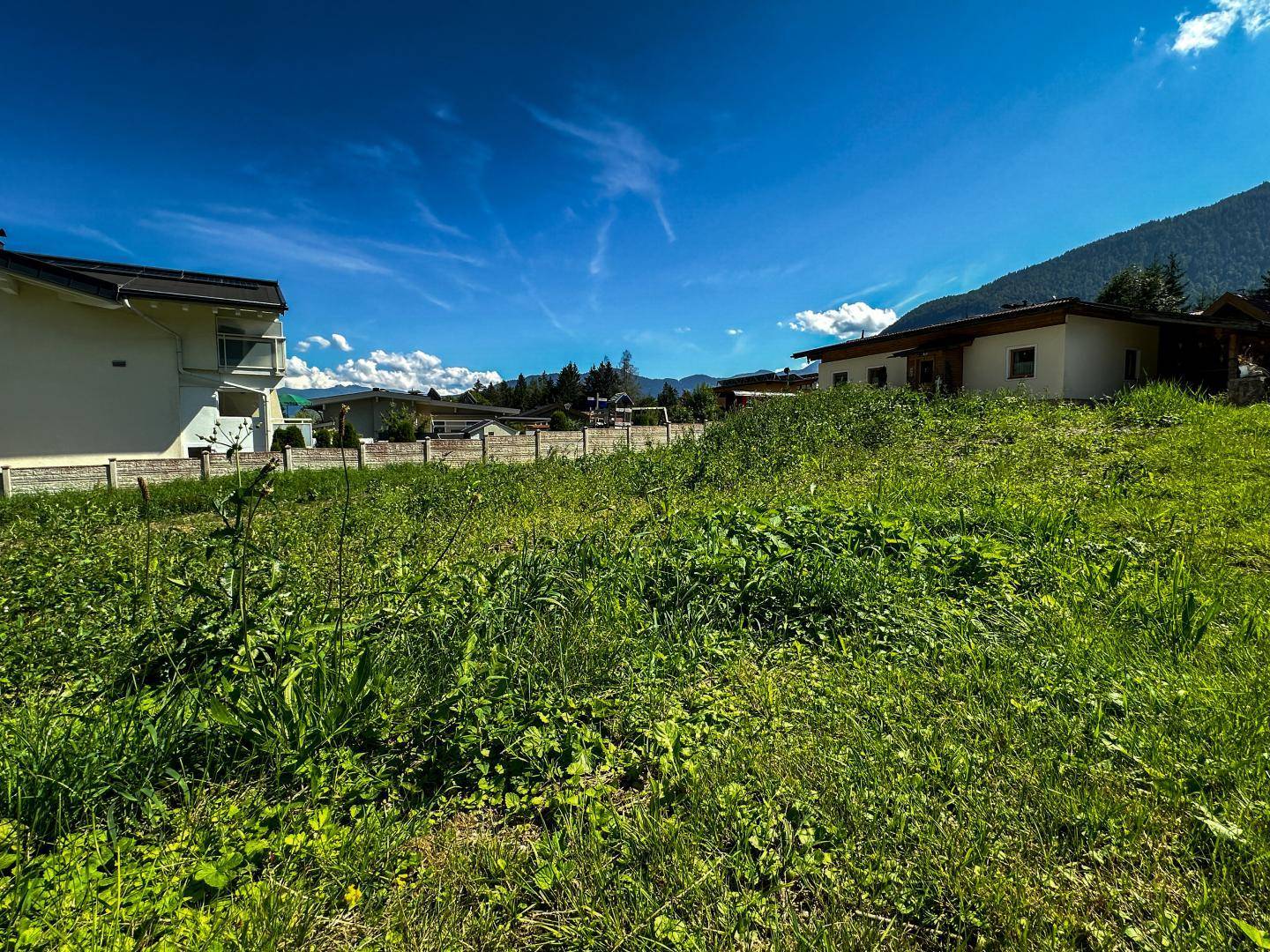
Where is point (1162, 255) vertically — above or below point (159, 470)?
above

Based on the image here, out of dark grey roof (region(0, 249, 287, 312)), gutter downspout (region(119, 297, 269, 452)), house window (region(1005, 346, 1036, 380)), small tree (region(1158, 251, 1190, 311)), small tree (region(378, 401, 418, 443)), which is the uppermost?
small tree (region(1158, 251, 1190, 311))

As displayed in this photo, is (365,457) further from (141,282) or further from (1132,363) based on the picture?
(1132,363)

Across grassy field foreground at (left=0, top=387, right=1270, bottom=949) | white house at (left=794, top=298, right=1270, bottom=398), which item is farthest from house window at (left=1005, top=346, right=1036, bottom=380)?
grassy field foreground at (left=0, top=387, right=1270, bottom=949)

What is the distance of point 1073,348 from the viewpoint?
1636 cm

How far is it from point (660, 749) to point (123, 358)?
21.6 meters

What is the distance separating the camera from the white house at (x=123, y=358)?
48.5 feet

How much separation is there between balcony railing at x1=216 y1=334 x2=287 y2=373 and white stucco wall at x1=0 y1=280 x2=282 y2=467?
27 cm

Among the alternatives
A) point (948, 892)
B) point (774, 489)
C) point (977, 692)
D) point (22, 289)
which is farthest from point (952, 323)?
point (22, 289)

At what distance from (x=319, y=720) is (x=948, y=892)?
7.56 ft

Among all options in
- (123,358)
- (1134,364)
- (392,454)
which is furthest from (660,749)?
(1134,364)

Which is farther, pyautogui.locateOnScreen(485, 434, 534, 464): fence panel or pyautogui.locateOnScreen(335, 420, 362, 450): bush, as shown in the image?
pyautogui.locateOnScreen(485, 434, 534, 464): fence panel

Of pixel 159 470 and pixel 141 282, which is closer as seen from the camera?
pixel 159 470

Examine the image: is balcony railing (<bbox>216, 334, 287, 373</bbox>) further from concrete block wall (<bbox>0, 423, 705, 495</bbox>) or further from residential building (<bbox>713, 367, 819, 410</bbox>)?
residential building (<bbox>713, 367, 819, 410</bbox>)

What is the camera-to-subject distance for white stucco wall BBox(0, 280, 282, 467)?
14867mm
